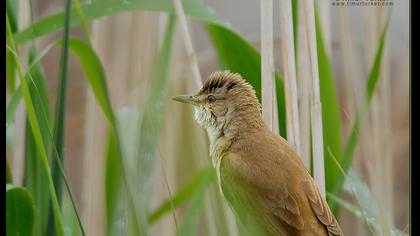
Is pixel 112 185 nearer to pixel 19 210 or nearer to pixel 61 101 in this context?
pixel 19 210

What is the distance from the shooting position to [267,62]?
160cm

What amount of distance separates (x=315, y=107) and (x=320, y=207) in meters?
0.23

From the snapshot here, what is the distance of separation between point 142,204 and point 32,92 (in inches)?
16.8

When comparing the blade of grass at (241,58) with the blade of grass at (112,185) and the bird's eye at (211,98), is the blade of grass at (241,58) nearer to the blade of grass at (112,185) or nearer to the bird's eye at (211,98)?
the bird's eye at (211,98)

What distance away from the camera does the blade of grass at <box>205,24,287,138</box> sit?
1671mm

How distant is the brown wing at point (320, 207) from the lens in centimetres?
161

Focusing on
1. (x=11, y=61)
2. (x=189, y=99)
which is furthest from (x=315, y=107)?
(x=11, y=61)

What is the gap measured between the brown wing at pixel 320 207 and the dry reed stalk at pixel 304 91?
11cm

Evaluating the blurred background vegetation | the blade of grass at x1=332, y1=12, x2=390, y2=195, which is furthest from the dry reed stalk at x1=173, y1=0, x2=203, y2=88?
the blade of grass at x1=332, y1=12, x2=390, y2=195

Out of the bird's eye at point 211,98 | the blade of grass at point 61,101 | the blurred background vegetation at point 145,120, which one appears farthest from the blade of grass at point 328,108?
the blade of grass at point 61,101

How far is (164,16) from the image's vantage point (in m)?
2.30

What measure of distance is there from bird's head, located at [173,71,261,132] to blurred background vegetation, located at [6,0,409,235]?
0.04 meters

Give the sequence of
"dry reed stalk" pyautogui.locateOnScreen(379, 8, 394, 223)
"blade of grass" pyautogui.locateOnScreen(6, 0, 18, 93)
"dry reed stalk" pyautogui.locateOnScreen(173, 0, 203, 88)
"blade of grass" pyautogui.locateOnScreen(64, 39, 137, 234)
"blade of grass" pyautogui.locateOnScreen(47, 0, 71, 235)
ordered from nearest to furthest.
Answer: "blade of grass" pyautogui.locateOnScreen(47, 0, 71, 235) < "blade of grass" pyautogui.locateOnScreen(64, 39, 137, 234) < "dry reed stalk" pyautogui.locateOnScreen(173, 0, 203, 88) < "blade of grass" pyautogui.locateOnScreen(6, 0, 18, 93) < "dry reed stalk" pyautogui.locateOnScreen(379, 8, 394, 223)

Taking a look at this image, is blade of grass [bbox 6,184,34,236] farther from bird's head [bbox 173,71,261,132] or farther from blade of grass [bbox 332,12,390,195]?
blade of grass [bbox 332,12,390,195]
